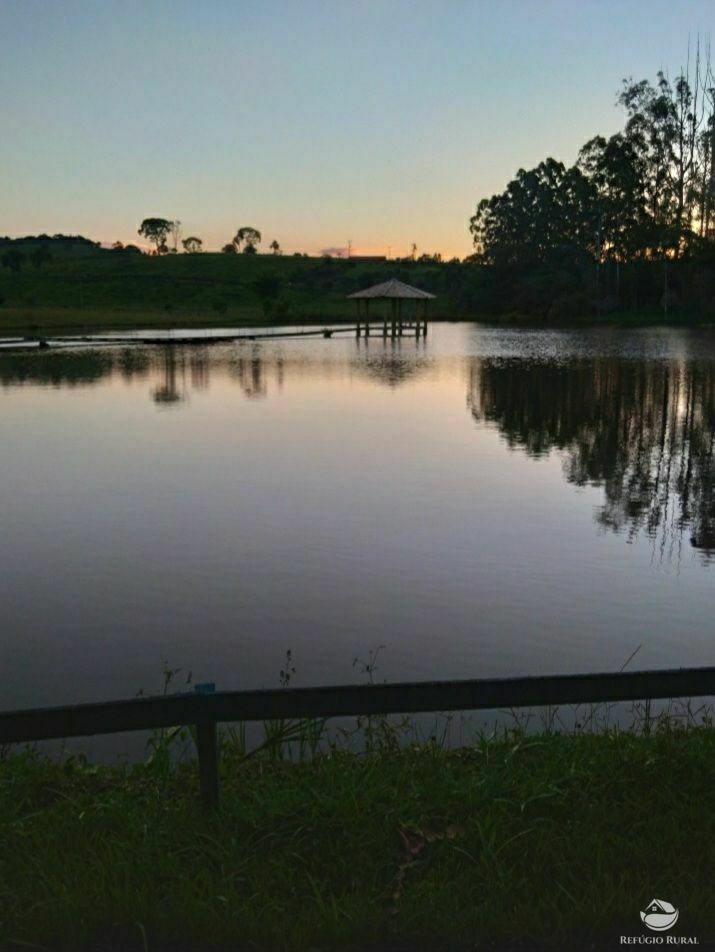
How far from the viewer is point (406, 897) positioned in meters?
4.41

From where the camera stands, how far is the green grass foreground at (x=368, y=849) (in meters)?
4.23

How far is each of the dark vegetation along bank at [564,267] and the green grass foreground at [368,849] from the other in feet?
277

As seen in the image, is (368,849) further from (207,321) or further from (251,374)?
(207,321)

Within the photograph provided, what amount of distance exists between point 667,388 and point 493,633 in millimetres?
26212

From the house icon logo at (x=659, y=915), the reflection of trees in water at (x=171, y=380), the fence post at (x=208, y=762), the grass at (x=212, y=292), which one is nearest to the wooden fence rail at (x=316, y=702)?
the fence post at (x=208, y=762)

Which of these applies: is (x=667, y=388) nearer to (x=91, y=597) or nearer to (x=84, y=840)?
(x=91, y=597)

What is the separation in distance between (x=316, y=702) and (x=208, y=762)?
69 centimetres

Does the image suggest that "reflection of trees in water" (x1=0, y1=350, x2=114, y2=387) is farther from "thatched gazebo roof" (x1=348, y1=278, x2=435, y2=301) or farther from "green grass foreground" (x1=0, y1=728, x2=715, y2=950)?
"green grass foreground" (x1=0, y1=728, x2=715, y2=950)

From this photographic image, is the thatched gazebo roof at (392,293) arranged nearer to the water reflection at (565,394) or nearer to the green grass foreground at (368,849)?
the water reflection at (565,394)

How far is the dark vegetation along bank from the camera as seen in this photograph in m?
101

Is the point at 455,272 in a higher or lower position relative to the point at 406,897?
higher

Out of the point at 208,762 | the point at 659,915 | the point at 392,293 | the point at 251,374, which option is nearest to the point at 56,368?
the point at 251,374

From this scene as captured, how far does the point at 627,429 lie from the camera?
2408cm

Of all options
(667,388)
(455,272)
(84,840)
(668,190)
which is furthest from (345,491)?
(455,272)
